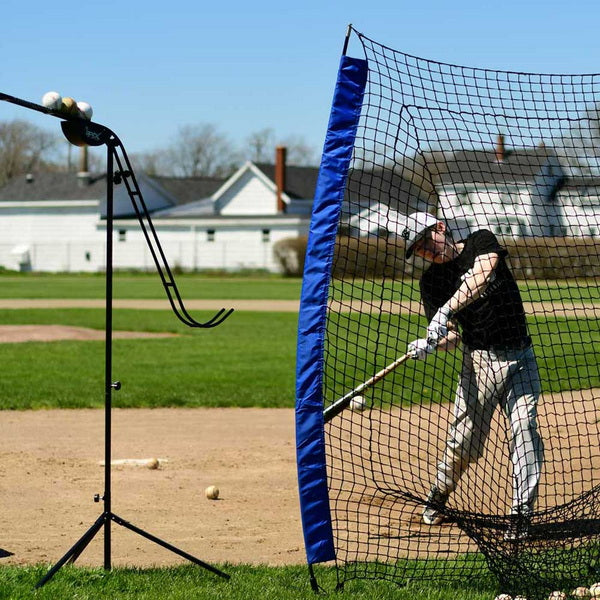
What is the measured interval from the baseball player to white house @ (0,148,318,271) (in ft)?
170

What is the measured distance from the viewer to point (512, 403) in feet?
21.2

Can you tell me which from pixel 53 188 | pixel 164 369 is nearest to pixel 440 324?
pixel 164 369

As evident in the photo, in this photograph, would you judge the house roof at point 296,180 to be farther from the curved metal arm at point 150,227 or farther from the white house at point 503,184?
the curved metal arm at point 150,227

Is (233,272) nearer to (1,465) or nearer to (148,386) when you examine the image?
(148,386)

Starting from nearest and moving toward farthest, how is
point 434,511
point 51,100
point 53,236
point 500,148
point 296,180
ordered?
1. point 51,100
2. point 434,511
3. point 500,148
4. point 296,180
5. point 53,236

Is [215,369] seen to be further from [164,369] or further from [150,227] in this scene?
[150,227]

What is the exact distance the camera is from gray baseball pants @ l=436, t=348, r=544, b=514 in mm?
6328

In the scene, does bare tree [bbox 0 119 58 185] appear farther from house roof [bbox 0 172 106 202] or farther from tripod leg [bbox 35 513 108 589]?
tripod leg [bbox 35 513 108 589]

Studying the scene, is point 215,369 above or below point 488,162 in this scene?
below

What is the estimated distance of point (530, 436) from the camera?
639 cm

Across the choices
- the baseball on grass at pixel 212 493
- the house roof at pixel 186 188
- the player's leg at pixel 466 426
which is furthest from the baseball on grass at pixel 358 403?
the house roof at pixel 186 188

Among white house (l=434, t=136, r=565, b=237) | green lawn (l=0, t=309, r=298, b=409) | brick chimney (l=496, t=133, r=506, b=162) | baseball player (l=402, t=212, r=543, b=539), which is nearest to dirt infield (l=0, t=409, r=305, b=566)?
green lawn (l=0, t=309, r=298, b=409)

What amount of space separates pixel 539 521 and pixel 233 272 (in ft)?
187

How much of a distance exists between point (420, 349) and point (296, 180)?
63149mm
